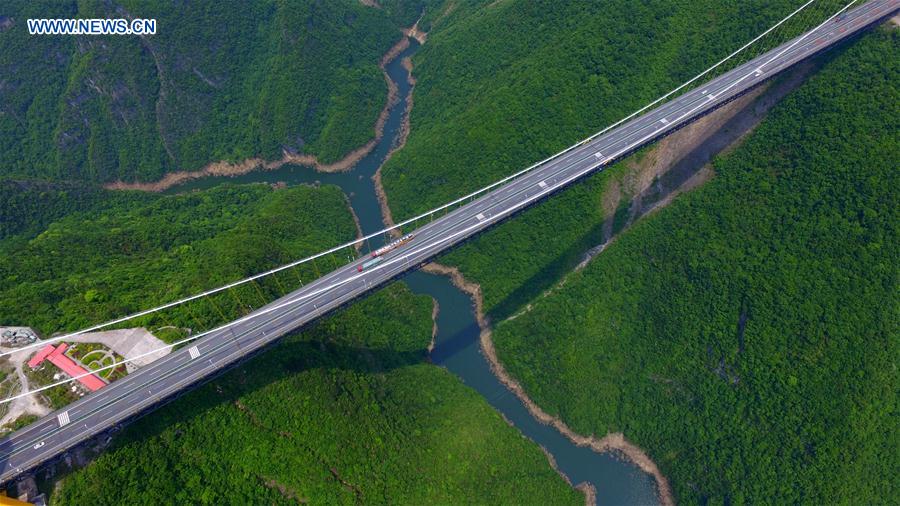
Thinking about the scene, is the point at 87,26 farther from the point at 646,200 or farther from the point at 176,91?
the point at 646,200

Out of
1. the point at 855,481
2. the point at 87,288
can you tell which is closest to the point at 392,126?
the point at 87,288

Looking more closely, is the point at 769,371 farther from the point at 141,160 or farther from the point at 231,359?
the point at 141,160

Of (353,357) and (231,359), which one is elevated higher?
(231,359)

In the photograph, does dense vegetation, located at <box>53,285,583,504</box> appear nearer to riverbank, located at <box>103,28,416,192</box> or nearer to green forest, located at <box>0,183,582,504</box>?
green forest, located at <box>0,183,582,504</box>

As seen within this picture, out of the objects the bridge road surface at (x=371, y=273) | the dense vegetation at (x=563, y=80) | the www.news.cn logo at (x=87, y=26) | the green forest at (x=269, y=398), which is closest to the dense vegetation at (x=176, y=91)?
the www.news.cn logo at (x=87, y=26)

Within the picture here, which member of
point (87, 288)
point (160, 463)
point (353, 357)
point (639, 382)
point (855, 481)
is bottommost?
point (855, 481)

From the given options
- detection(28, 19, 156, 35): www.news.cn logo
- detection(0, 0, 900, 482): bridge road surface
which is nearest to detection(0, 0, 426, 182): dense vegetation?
detection(28, 19, 156, 35): www.news.cn logo
